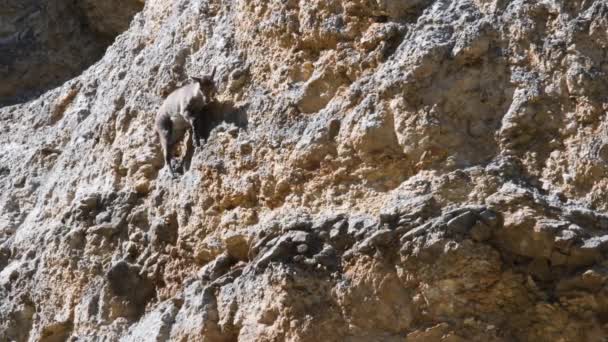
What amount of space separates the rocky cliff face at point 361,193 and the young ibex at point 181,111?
0.10 meters

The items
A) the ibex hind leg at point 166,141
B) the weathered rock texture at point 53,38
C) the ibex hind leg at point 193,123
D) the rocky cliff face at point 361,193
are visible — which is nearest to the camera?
the rocky cliff face at point 361,193

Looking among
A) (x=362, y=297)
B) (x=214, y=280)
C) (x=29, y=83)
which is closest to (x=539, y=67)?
(x=362, y=297)

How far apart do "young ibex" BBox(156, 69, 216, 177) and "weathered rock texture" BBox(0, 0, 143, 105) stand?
506 cm

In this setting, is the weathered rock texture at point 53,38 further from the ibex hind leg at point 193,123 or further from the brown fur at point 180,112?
the ibex hind leg at point 193,123

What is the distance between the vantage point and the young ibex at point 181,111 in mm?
7918

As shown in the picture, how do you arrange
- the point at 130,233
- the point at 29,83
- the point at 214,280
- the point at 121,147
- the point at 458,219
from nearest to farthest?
the point at 458,219 → the point at 214,280 → the point at 130,233 → the point at 121,147 → the point at 29,83

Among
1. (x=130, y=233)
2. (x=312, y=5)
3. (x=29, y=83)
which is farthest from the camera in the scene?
(x=29, y=83)

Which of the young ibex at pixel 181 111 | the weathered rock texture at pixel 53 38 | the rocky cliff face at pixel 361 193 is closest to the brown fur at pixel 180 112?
the young ibex at pixel 181 111

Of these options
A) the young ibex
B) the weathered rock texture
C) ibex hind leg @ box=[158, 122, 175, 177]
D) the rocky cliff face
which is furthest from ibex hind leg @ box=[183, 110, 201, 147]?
the weathered rock texture

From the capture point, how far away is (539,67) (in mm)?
6484

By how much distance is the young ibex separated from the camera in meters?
7.92

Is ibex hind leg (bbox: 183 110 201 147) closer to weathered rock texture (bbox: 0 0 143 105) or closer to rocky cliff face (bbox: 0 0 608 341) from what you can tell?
rocky cliff face (bbox: 0 0 608 341)

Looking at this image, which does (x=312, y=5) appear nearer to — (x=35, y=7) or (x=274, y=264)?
(x=274, y=264)

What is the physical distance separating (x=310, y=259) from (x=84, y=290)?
224cm
